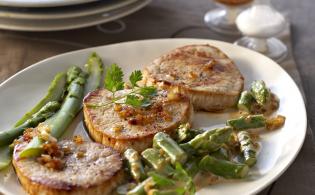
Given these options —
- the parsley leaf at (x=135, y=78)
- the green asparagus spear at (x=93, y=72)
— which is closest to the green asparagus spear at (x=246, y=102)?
the parsley leaf at (x=135, y=78)

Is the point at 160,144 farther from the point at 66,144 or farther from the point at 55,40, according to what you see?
the point at 55,40

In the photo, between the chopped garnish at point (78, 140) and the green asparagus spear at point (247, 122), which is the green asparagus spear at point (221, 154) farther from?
the chopped garnish at point (78, 140)

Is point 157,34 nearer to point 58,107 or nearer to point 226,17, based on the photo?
point 226,17

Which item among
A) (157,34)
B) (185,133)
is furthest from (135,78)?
(157,34)

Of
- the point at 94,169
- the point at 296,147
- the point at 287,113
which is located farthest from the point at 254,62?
the point at 94,169

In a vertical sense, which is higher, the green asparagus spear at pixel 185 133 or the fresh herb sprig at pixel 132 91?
the fresh herb sprig at pixel 132 91
